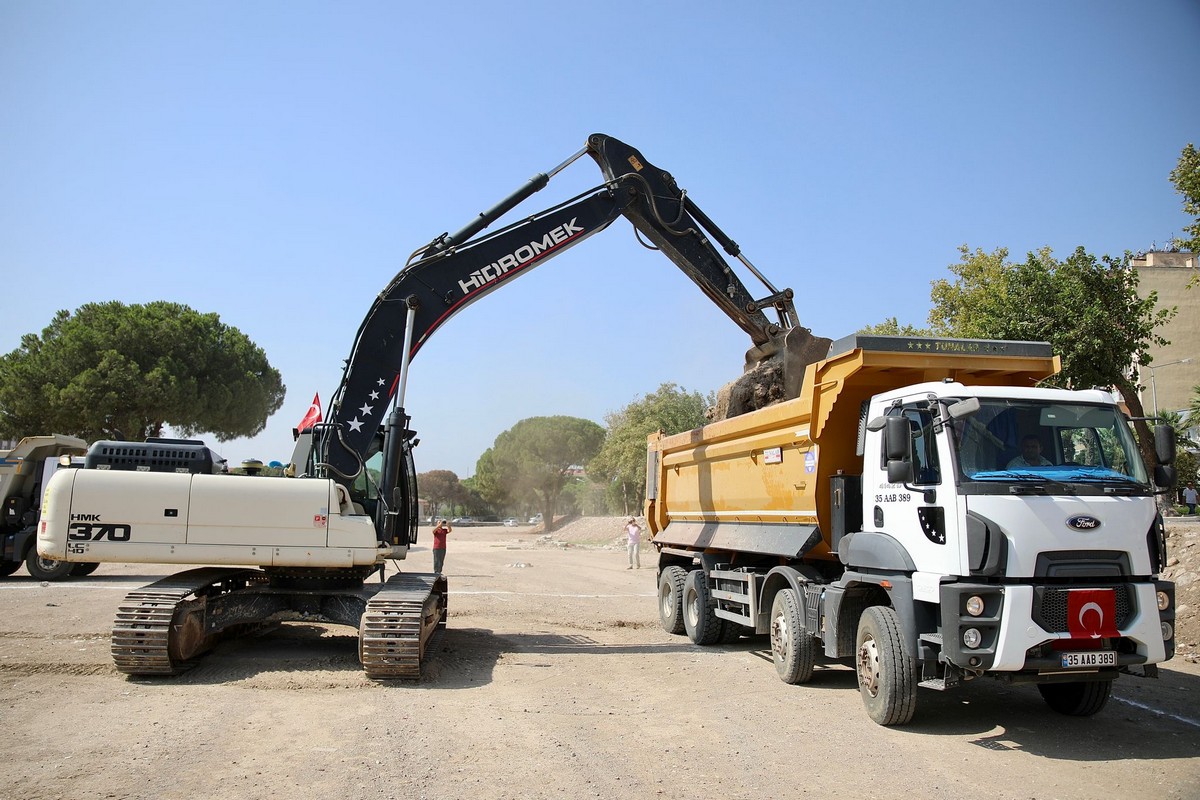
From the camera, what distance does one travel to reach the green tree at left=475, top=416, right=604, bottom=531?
77.4 meters

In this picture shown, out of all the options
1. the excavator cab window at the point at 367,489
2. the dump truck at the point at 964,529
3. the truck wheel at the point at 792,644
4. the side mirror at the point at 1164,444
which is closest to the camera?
the dump truck at the point at 964,529

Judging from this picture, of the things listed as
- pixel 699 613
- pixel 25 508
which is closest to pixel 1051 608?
pixel 699 613

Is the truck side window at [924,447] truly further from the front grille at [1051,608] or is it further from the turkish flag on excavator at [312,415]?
the turkish flag on excavator at [312,415]

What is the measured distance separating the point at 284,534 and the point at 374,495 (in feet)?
4.42

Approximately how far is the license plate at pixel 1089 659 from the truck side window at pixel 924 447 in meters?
1.56

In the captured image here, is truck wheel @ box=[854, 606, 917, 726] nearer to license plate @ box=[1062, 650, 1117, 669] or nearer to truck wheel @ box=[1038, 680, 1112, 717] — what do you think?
license plate @ box=[1062, 650, 1117, 669]

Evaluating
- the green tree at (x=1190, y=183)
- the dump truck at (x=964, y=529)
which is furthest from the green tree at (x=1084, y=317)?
the dump truck at (x=964, y=529)

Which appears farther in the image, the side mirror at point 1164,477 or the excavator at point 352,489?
the excavator at point 352,489

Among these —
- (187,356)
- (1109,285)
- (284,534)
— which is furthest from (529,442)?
(284,534)

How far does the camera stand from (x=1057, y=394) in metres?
7.24

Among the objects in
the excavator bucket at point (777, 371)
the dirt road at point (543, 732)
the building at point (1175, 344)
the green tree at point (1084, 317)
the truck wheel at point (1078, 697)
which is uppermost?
the building at point (1175, 344)

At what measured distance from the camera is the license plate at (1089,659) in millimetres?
6281

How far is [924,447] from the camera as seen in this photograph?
7.05 meters

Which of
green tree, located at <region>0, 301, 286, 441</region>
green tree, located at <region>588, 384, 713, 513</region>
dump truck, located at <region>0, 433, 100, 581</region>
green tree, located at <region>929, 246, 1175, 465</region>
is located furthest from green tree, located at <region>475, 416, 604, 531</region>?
green tree, located at <region>929, 246, 1175, 465</region>
